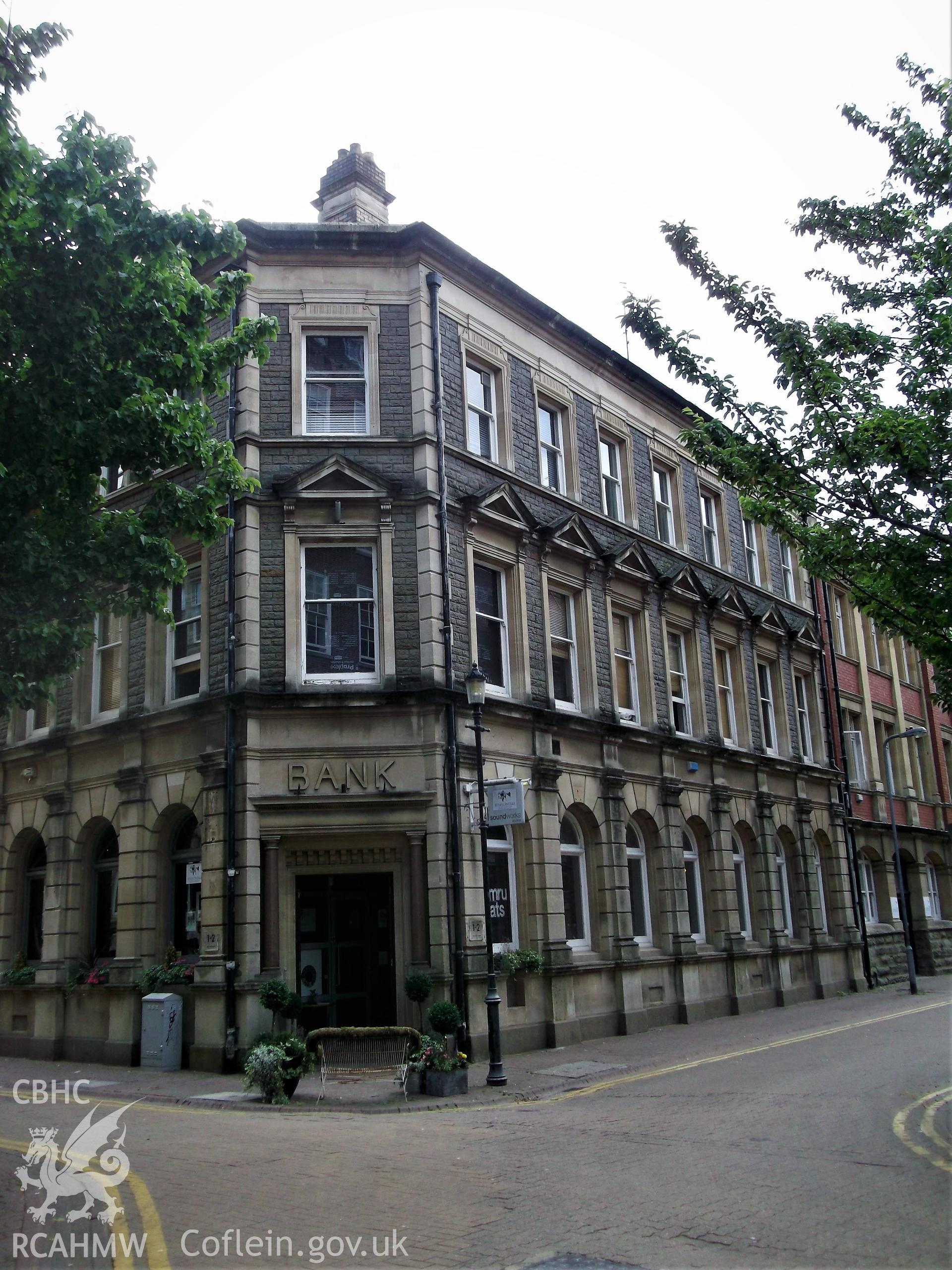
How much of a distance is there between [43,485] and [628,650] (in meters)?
15.2

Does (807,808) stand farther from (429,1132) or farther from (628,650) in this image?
(429,1132)

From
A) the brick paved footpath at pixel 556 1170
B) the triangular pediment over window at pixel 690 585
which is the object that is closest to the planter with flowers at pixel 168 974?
the brick paved footpath at pixel 556 1170

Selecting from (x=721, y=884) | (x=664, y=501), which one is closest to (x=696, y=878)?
(x=721, y=884)

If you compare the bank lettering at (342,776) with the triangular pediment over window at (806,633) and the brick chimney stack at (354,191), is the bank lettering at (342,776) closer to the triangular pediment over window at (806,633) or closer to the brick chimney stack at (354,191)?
the brick chimney stack at (354,191)

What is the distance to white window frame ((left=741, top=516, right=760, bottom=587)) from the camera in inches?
1240

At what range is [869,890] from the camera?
35406 mm

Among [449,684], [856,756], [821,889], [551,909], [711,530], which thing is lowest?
[551,909]

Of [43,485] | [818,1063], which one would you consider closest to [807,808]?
[818,1063]

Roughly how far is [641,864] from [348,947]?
25.7 ft

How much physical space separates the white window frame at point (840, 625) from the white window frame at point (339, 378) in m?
21.4

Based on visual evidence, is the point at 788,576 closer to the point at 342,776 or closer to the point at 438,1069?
the point at 342,776

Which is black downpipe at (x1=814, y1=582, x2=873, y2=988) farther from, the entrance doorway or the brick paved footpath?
the entrance doorway

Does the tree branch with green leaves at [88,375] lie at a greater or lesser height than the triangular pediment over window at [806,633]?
lesser

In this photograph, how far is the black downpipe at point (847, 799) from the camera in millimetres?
32188
